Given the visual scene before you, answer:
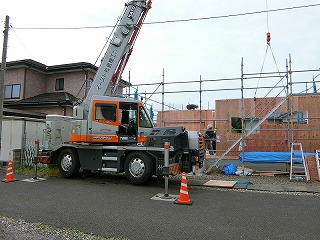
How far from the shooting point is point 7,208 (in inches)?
248

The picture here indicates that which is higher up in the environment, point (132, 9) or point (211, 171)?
point (132, 9)

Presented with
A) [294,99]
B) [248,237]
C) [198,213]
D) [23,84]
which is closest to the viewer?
[248,237]

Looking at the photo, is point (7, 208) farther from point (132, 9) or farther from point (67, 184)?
point (132, 9)

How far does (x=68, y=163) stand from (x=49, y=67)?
14.5m

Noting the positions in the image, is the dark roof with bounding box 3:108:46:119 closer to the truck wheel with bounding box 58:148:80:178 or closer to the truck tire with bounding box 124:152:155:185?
the truck wheel with bounding box 58:148:80:178

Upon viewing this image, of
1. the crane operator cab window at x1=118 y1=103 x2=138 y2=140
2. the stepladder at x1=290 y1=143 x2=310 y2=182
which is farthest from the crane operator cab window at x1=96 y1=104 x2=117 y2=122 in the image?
the stepladder at x1=290 y1=143 x2=310 y2=182

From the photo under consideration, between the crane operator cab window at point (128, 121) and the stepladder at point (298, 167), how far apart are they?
583cm

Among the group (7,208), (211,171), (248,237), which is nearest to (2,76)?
(7,208)

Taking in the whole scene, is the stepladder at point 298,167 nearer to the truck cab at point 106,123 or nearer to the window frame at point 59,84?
the truck cab at point 106,123

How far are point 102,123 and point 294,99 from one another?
8970 millimetres

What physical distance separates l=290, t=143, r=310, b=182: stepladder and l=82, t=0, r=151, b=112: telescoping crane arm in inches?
286

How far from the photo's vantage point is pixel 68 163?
10.4 m

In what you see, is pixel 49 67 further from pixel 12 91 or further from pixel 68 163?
pixel 68 163

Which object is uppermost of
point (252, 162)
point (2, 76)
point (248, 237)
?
point (2, 76)
